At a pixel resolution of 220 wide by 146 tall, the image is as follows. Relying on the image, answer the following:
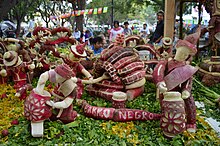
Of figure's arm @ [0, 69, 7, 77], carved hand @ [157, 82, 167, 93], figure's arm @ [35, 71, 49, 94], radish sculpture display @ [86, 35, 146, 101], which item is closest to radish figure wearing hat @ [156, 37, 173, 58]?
radish sculpture display @ [86, 35, 146, 101]

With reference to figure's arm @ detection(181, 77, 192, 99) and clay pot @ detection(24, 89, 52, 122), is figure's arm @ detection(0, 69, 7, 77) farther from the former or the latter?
figure's arm @ detection(181, 77, 192, 99)

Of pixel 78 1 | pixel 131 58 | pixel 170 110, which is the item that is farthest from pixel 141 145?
pixel 78 1

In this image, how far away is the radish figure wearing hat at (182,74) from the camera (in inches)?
113

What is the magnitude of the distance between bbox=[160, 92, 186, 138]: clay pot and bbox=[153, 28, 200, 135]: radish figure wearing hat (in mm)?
152

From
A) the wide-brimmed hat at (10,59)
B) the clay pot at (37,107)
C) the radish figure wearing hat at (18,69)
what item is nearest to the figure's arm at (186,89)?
the clay pot at (37,107)

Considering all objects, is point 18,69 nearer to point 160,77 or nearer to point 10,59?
point 10,59

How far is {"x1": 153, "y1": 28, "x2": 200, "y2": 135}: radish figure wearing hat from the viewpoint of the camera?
288 cm

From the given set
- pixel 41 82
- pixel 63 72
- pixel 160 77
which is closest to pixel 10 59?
pixel 41 82

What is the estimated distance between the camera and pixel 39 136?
2.75 m

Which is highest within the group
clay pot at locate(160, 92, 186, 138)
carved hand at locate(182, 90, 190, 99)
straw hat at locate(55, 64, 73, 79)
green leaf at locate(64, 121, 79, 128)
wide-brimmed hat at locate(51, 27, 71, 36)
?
wide-brimmed hat at locate(51, 27, 71, 36)

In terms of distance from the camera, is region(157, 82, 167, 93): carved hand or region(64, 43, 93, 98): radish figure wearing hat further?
region(64, 43, 93, 98): radish figure wearing hat

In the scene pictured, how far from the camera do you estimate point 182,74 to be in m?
2.89

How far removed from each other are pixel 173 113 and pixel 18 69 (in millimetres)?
2313

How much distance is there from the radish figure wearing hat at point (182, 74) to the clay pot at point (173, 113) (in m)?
0.15
